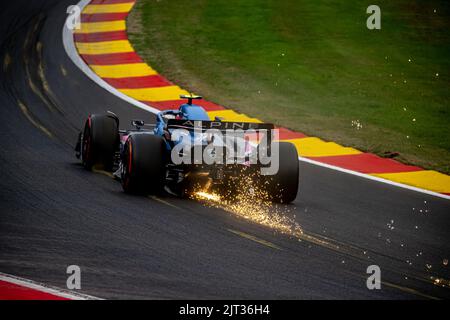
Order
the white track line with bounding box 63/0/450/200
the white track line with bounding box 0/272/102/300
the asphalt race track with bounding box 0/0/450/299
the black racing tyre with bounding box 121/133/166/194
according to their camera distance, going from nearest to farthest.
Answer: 1. the white track line with bounding box 0/272/102/300
2. the asphalt race track with bounding box 0/0/450/299
3. the black racing tyre with bounding box 121/133/166/194
4. the white track line with bounding box 63/0/450/200

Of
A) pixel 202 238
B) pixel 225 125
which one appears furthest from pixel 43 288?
pixel 225 125

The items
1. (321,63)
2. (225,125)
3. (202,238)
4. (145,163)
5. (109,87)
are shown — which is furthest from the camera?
(321,63)

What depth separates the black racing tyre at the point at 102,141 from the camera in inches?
442

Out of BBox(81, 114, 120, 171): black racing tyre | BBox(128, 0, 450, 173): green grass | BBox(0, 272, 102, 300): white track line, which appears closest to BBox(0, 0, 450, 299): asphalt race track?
BBox(0, 272, 102, 300): white track line

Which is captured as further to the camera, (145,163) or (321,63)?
Result: (321,63)

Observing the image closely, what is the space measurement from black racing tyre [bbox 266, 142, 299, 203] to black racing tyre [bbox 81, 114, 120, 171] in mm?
2393

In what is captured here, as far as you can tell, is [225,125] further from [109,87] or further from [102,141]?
[109,87]

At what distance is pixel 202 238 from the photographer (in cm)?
835

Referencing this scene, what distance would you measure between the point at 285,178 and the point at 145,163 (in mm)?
1626

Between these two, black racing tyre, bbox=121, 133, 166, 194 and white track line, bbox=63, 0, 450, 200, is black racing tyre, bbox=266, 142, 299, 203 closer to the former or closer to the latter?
black racing tyre, bbox=121, 133, 166, 194

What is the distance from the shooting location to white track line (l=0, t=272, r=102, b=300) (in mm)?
→ 6453

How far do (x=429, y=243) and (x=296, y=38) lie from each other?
12305 millimetres
